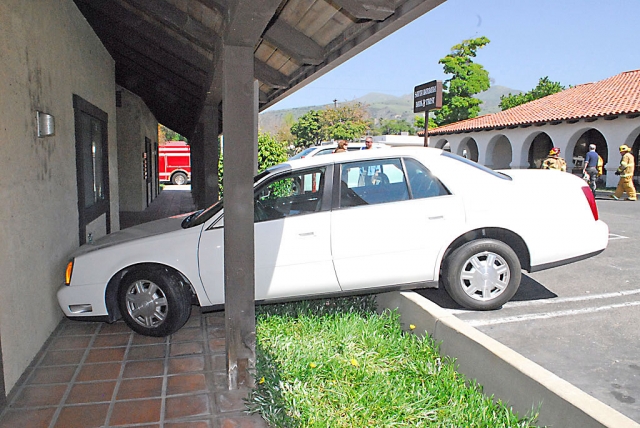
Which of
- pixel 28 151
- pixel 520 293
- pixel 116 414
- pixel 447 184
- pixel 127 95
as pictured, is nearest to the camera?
pixel 116 414

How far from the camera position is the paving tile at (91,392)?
367cm

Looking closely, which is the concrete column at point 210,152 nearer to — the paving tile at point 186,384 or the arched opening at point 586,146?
the paving tile at point 186,384

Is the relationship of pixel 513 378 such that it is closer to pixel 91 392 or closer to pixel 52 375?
pixel 91 392

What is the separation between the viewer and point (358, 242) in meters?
4.80

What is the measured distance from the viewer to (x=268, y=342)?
4.47 metres

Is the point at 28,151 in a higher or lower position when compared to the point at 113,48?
lower

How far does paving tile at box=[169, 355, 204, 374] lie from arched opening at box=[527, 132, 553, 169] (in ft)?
95.2

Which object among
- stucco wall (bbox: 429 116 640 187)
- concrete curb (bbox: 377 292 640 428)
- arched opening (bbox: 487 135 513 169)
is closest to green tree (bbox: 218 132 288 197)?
concrete curb (bbox: 377 292 640 428)

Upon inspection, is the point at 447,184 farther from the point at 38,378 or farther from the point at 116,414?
the point at 38,378

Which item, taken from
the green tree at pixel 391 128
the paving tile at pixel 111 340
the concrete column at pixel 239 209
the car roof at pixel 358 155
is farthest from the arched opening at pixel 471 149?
the green tree at pixel 391 128

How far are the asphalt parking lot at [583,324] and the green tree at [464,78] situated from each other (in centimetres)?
4836

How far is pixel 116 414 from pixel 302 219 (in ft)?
7.26

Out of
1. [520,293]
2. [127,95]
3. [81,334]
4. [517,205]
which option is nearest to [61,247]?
[81,334]

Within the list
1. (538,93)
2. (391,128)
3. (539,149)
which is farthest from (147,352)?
(391,128)
